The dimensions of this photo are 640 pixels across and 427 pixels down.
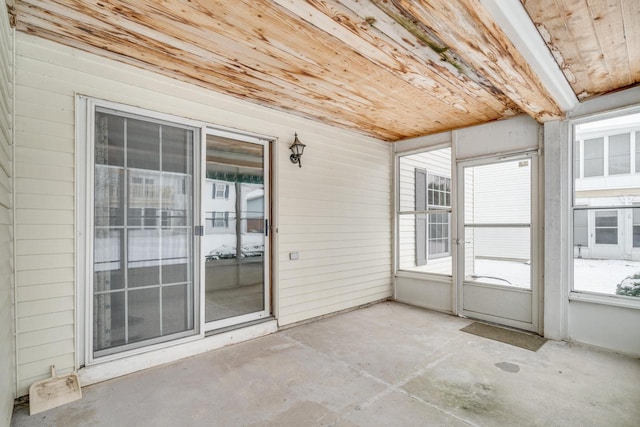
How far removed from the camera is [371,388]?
8.53 feet

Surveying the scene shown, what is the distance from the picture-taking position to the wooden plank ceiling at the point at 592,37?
6.80ft

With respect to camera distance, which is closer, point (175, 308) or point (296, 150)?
point (175, 308)

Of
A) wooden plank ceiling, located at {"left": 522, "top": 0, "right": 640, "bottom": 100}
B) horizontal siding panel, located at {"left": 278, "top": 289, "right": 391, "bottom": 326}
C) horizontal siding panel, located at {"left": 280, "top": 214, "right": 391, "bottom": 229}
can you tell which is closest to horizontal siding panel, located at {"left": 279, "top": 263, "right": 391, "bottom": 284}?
horizontal siding panel, located at {"left": 278, "top": 289, "right": 391, "bottom": 326}

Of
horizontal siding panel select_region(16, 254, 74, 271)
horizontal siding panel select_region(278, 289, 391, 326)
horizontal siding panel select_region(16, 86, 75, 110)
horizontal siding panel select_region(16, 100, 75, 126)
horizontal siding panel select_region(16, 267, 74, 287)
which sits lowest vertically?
horizontal siding panel select_region(278, 289, 391, 326)

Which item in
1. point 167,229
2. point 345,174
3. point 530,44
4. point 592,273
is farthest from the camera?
point 345,174

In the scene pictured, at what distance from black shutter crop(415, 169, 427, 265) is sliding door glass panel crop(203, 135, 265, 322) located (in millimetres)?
2934

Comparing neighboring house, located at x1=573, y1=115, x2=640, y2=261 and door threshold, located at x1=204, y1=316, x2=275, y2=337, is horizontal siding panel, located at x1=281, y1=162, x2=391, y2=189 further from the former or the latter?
neighboring house, located at x1=573, y1=115, x2=640, y2=261

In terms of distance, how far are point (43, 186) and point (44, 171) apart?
120mm

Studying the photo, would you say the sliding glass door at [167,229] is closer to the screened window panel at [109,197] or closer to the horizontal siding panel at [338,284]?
the screened window panel at [109,197]

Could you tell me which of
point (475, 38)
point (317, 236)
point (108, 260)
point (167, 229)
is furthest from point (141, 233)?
point (475, 38)

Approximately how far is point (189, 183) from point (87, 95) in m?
1.12

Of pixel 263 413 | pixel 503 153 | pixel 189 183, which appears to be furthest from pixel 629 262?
pixel 189 183

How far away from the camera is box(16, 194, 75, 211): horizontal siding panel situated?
7.80 feet

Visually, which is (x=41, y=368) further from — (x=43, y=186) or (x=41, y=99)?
(x=41, y=99)
